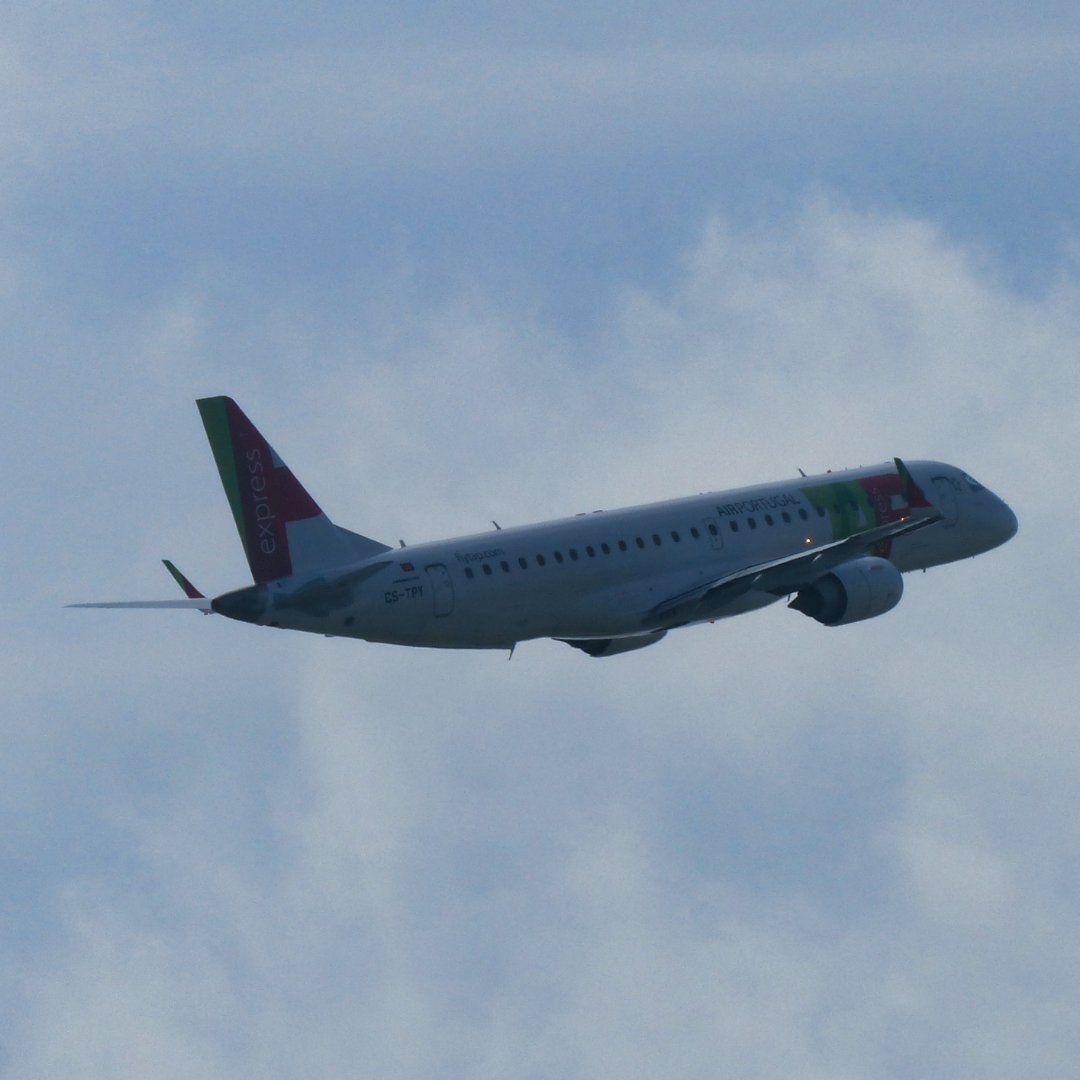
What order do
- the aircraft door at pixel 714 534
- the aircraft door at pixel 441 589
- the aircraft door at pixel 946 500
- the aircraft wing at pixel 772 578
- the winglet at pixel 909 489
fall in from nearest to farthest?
1. the aircraft door at pixel 441 589
2. the aircraft wing at pixel 772 578
3. the winglet at pixel 909 489
4. the aircraft door at pixel 714 534
5. the aircraft door at pixel 946 500

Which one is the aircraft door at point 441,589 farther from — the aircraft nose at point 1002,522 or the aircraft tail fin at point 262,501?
the aircraft nose at point 1002,522

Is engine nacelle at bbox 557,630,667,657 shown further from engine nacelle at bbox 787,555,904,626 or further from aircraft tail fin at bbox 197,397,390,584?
aircraft tail fin at bbox 197,397,390,584

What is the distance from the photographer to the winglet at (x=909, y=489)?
70.1 meters

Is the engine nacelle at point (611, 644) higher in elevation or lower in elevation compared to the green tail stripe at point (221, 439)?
lower

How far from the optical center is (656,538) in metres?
70.1

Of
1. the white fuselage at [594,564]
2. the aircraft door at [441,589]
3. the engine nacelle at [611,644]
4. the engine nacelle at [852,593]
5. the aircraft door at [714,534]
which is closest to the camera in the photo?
the white fuselage at [594,564]

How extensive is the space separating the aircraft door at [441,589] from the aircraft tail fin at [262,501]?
10.7 feet

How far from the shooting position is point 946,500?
257ft

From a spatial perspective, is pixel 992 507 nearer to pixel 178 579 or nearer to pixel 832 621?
pixel 832 621

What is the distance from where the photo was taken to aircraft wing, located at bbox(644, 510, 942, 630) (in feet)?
229

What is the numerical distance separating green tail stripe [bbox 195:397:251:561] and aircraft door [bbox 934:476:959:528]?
2793 cm

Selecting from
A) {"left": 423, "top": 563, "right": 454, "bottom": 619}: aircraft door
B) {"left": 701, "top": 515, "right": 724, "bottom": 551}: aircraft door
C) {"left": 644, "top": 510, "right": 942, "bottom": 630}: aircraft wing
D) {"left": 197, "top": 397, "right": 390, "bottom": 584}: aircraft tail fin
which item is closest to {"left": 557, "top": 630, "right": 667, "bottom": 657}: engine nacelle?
{"left": 644, "top": 510, "right": 942, "bottom": 630}: aircraft wing

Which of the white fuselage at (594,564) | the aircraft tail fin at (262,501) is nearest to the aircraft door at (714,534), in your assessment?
the white fuselage at (594,564)

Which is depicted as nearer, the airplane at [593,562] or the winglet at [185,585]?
the airplane at [593,562]
